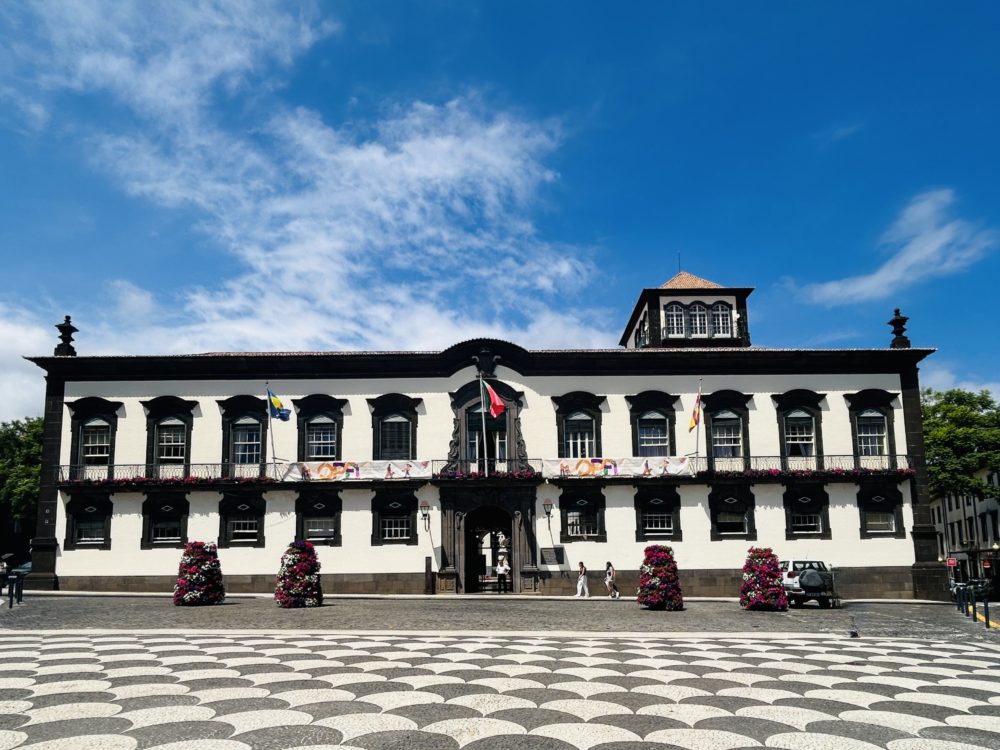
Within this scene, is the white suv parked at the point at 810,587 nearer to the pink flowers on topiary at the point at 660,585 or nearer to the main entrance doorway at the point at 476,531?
the pink flowers on topiary at the point at 660,585

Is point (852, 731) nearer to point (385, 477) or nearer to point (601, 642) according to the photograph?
point (601, 642)

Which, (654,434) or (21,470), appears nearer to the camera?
(654,434)

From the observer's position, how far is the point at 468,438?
33.3 meters

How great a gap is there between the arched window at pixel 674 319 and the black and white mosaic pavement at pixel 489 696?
83.6ft

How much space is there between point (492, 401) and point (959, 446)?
1196 inches

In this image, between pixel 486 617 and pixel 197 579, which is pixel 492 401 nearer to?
pixel 486 617

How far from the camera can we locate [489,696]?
8953 millimetres

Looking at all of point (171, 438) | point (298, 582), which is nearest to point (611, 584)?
point (298, 582)

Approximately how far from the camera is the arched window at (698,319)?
3888 cm

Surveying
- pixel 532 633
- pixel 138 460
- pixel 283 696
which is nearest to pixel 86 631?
pixel 532 633

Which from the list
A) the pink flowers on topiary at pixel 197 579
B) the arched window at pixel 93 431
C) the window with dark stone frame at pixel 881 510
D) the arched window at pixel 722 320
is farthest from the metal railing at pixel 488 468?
the arched window at pixel 93 431

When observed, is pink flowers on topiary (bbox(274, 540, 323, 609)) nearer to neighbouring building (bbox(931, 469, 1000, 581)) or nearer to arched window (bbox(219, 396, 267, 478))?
arched window (bbox(219, 396, 267, 478))

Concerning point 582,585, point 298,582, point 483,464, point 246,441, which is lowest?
point 582,585

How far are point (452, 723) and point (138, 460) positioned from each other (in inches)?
1139
